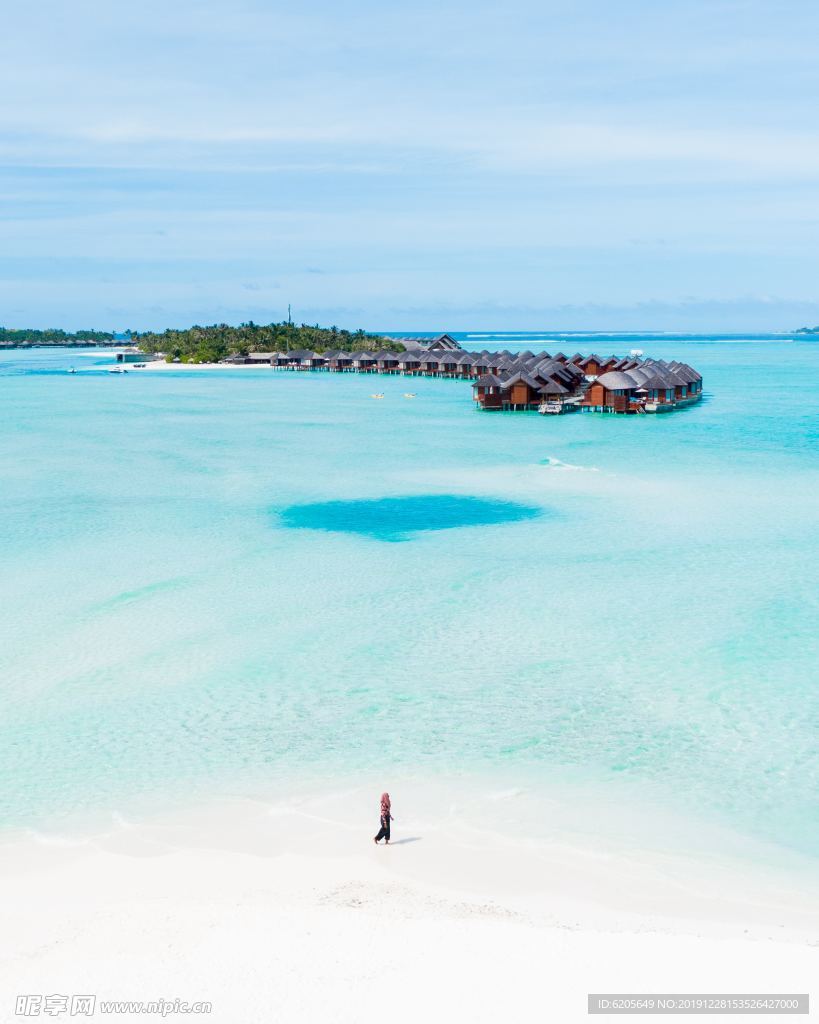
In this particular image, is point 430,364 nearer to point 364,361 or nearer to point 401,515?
point 364,361

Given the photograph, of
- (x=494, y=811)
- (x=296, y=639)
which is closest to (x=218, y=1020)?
(x=494, y=811)

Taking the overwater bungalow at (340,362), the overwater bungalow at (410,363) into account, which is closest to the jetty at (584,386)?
the overwater bungalow at (410,363)

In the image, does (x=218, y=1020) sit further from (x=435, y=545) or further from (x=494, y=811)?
(x=435, y=545)

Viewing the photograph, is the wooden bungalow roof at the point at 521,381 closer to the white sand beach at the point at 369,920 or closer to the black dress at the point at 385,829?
the white sand beach at the point at 369,920

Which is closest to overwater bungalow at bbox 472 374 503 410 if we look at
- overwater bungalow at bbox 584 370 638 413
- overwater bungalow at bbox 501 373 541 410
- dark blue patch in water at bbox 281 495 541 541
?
overwater bungalow at bbox 501 373 541 410

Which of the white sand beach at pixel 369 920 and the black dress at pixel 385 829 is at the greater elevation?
the black dress at pixel 385 829

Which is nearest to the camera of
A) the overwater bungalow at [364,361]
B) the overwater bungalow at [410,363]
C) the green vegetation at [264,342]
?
the overwater bungalow at [410,363]

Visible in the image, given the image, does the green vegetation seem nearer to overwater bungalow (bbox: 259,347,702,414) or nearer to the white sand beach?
overwater bungalow (bbox: 259,347,702,414)
